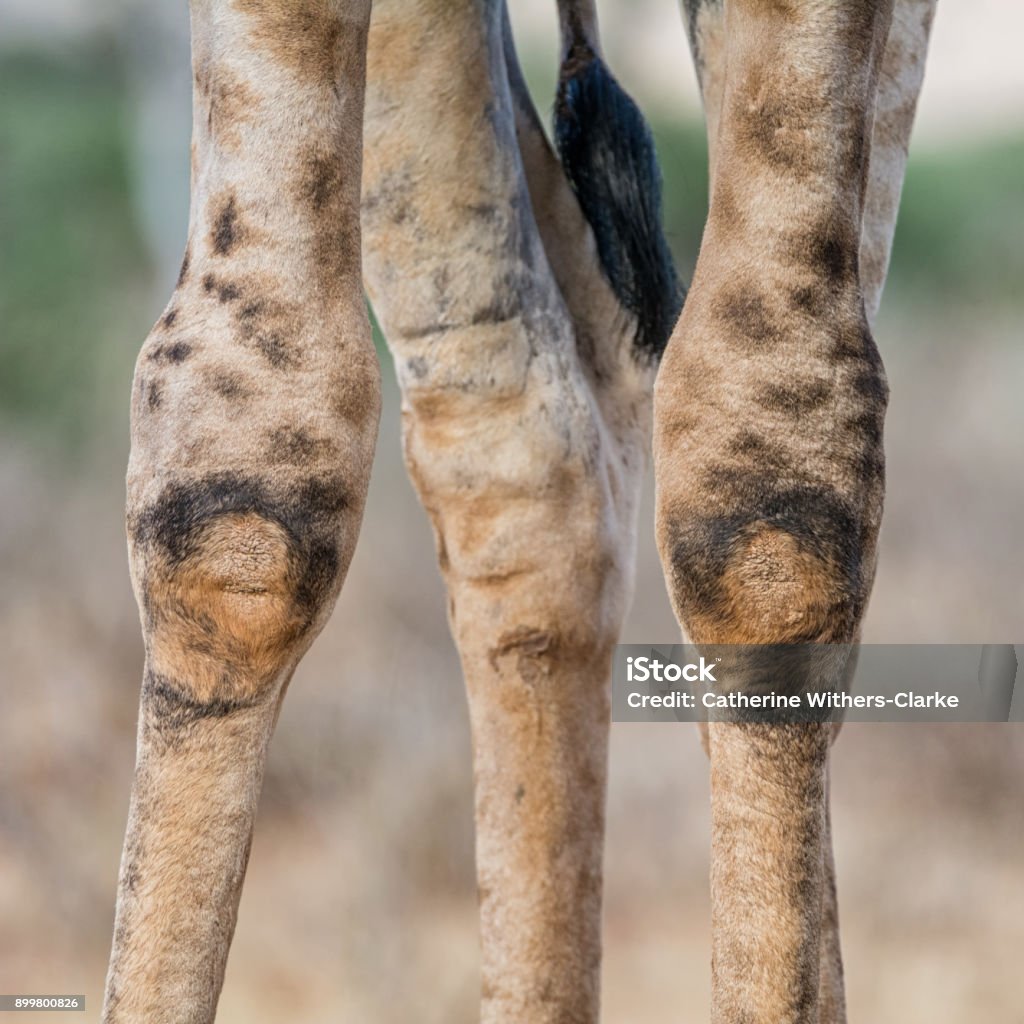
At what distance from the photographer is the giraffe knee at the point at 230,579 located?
86cm

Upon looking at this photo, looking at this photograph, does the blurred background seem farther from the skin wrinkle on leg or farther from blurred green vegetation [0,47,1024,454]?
the skin wrinkle on leg

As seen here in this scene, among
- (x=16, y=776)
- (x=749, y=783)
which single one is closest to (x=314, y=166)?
(x=749, y=783)

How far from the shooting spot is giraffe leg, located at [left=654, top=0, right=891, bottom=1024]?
2.81 ft

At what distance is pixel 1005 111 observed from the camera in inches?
147

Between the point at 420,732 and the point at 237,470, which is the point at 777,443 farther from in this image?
the point at 420,732

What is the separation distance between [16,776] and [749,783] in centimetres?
252

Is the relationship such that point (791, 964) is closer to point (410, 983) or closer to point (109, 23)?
point (410, 983)

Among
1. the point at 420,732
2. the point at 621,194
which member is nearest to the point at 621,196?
→ the point at 621,194

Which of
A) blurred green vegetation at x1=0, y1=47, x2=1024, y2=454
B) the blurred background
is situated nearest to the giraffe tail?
the blurred background

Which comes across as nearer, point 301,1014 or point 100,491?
point 301,1014

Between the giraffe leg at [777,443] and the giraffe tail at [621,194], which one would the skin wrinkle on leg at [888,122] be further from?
the giraffe leg at [777,443]

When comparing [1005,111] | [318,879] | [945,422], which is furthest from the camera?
[1005,111]

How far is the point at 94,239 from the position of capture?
12.8 ft

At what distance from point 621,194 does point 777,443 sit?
1.98 ft
